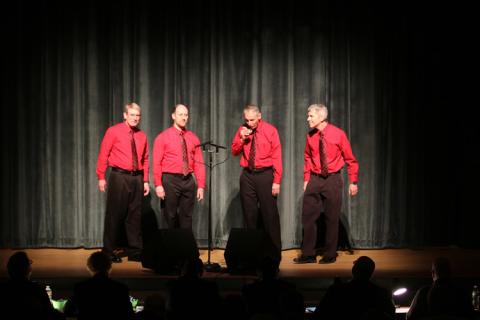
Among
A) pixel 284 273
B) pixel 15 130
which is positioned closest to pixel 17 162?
pixel 15 130

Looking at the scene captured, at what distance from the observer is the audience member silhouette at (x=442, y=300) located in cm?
410

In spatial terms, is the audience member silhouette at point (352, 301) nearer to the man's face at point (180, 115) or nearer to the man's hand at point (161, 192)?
the man's hand at point (161, 192)

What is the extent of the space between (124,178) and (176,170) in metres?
0.58

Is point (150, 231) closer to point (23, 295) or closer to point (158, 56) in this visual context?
point (158, 56)

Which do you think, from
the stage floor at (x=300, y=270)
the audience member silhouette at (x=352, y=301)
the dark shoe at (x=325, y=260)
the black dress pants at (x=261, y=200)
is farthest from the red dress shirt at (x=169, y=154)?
the audience member silhouette at (x=352, y=301)

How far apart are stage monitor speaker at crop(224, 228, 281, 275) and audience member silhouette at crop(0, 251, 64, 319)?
8.44ft

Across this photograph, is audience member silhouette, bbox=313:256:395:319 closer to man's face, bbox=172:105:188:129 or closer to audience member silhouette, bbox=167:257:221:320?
audience member silhouette, bbox=167:257:221:320

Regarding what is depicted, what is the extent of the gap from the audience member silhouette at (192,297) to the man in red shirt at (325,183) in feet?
10.4

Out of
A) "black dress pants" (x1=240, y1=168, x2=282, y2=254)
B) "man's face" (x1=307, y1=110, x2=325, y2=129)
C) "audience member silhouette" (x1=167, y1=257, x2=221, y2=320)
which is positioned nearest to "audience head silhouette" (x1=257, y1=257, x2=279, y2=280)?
"audience member silhouette" (x1=167, y1=257, x2=221, y2=320)

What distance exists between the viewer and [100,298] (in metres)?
4.30

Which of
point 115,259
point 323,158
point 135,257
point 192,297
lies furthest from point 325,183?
point 192,297

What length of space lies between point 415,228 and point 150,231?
125 inches

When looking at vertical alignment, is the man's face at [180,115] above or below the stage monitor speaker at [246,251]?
above

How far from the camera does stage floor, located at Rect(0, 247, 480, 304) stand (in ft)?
21.4
